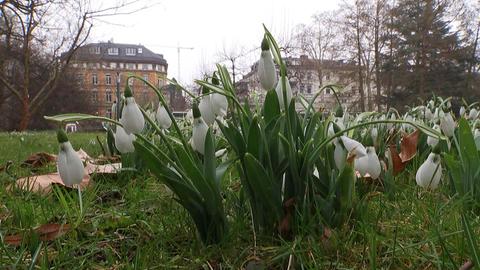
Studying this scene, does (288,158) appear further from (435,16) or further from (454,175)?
(435,16)

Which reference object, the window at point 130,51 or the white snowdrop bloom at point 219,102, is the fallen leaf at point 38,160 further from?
the window at point 130,51

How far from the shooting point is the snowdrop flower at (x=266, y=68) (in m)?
1.16

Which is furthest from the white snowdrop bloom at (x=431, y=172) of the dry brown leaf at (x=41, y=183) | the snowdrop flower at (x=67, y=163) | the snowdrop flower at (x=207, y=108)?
the dry brown leaf at (x=41, y=183)

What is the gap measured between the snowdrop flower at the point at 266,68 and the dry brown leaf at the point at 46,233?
28.3 inches

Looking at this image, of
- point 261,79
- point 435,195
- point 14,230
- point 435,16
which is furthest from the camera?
point 435,16

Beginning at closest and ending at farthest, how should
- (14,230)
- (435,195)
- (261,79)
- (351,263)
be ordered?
1. (351,263)
2. (261,79)
3. (14,230)
4. (435,195)

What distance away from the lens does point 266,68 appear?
3.79 feet

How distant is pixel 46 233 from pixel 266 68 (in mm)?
790

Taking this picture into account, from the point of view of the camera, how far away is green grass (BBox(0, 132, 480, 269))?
1054 mm

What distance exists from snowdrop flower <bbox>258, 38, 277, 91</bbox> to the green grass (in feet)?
1.37

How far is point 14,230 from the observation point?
1.37 m

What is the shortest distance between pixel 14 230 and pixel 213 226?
0.65 metres

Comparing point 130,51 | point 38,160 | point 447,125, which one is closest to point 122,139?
point 447,125

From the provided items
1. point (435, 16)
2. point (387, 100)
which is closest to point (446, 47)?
point (435, 16)
